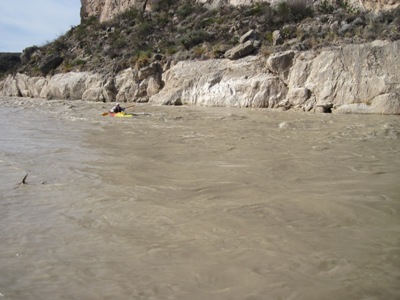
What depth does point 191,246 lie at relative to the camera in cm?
222

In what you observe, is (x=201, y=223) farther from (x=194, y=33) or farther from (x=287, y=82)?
(x=194, y=33)

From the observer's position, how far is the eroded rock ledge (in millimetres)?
10258

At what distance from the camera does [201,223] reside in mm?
2551

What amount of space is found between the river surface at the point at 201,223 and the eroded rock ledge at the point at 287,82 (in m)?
5.88

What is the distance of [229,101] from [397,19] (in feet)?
18.9

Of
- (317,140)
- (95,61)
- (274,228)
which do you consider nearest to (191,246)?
(274,228)

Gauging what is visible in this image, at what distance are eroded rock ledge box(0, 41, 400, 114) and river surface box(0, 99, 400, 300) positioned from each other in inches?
231

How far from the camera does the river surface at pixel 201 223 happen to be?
72.1 inches

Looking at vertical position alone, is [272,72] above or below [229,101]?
above

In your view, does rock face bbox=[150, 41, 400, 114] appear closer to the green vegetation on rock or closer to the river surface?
the green vegetation on rock

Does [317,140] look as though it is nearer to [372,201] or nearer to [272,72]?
[372,201]

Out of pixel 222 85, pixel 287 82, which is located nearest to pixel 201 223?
pixel 287 82

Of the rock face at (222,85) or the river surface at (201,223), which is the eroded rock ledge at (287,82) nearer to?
the rock face at (222,85)

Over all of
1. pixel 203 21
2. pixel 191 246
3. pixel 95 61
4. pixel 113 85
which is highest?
pixel 203 21
